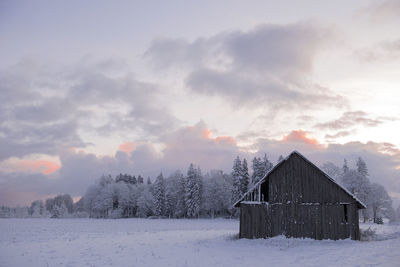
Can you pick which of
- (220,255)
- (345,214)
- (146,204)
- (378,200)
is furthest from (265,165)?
(220,255)

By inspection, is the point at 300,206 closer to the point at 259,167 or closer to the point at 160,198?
the point at 259,167

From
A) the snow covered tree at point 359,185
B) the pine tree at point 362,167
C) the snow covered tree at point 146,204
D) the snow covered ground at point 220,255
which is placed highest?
the pine tree at point 362,167

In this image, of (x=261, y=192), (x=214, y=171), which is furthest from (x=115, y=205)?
(x=261, y=192)

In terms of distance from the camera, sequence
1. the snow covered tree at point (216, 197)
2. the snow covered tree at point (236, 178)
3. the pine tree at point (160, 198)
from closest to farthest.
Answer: the snow covered tree at point (236, 178) → the snow covered tree at point (216, 197) → the pine tree at point (160, 198)

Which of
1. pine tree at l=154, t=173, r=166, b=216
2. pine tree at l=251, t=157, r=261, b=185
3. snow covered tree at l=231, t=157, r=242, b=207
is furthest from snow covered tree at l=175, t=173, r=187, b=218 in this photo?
pine tree at l=251, t=157, r=261, b=185

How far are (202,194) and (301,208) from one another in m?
55.3

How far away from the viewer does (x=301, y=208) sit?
84.0 ft

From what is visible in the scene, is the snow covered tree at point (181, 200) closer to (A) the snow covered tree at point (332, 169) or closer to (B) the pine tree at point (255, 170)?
(B) the pine tree at point (255, 170)

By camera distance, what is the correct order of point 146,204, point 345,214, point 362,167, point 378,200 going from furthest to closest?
point 146,204, point 362,167, point 378,200, point 345,214

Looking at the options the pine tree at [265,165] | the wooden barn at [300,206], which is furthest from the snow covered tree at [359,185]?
the wooden barn at [300,206]

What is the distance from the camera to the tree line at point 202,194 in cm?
6278

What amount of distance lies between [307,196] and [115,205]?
91.8 meters

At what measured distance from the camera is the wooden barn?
80.9ft

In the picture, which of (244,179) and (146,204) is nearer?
(244,179)
